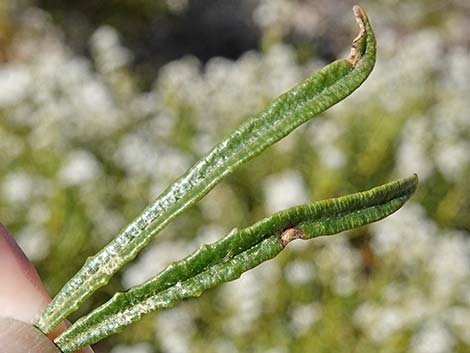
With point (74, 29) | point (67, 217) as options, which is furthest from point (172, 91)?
Result: point (74, 29)

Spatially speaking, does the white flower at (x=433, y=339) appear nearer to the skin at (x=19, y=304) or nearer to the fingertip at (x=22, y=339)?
the skin at (x=19, y=304)

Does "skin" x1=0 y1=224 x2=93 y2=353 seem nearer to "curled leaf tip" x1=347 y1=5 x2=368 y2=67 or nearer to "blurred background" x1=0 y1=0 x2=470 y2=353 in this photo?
"curled leaf tip" x1=347 y1=5 x2=368 y2=67

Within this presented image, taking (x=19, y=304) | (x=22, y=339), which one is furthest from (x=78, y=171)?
(x=22, y=339)

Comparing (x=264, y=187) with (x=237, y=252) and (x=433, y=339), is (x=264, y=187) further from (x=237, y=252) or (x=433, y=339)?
(x=237, y=252)

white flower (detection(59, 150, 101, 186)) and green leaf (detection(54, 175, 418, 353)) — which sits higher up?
→ white flower (detection(59, 150, 101, 186))

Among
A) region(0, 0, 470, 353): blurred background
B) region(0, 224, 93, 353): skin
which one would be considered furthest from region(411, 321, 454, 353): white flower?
region(0, 224, 93, 353): skin

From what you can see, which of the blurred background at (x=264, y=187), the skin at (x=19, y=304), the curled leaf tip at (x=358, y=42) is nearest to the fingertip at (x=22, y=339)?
the skin at (x=19, y=304)
